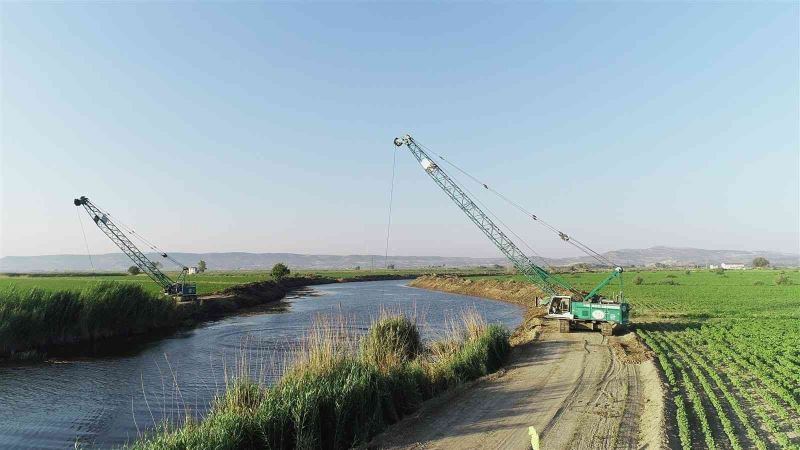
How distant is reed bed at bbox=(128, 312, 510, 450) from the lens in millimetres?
11070

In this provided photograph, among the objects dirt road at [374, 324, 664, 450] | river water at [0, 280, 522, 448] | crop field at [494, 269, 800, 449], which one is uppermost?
crop field at [494, 269, 800, 449]

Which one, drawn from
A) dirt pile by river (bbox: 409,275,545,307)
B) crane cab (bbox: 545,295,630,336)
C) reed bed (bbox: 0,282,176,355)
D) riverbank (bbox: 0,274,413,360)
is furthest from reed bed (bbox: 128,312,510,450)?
dirt pile by river (bbox: 409,275,545,307)

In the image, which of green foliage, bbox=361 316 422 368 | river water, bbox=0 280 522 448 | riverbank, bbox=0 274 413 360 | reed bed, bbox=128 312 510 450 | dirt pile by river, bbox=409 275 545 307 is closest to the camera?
reed bed, bbox=128 312 510 450

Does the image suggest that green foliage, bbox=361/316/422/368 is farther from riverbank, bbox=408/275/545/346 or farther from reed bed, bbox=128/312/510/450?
riverbank, bbox=408/275/545/346

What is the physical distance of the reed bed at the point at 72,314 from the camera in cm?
2909

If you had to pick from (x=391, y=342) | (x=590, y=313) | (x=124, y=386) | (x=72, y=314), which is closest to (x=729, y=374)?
(x=590, y=313)

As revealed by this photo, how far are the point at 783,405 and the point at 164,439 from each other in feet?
58.7

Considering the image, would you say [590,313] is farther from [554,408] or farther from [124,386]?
[124,386]

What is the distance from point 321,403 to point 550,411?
22.6 ft

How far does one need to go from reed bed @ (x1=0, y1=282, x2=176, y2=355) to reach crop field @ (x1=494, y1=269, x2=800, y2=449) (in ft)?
114

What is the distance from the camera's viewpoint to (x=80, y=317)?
33.3 m

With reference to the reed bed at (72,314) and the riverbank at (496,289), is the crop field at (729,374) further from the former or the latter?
A: the reed bed at (72,314)

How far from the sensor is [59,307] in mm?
32219

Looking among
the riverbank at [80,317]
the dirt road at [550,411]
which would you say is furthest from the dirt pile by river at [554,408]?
the riverbank at [80,317]
